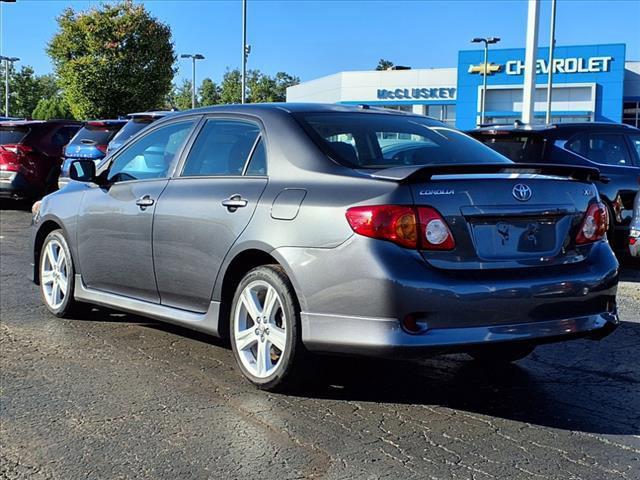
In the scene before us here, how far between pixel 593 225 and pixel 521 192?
618 mm

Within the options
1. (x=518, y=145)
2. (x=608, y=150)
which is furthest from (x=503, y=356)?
(x=608, y=150)

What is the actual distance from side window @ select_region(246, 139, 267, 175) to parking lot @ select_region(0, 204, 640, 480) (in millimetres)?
1226

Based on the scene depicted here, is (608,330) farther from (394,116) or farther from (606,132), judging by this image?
(606,132)

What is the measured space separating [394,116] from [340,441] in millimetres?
2326

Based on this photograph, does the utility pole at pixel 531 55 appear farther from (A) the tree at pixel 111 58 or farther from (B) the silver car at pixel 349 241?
(A) the tree at pixel 111 58

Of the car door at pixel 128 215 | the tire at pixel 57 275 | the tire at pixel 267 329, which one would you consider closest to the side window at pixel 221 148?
the car door at pixel 128 215

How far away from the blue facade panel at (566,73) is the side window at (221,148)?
44.4 metres

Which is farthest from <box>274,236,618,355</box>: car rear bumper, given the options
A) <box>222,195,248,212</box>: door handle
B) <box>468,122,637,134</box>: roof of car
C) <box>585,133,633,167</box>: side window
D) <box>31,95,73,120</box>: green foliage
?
<box>31,95,73,120</box>: green foliage

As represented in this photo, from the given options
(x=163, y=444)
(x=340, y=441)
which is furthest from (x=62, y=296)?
(x=340, y=441)

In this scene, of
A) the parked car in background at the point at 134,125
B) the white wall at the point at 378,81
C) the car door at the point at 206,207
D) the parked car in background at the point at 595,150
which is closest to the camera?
the car door at the point at 206,207

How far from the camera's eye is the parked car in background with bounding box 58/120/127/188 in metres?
13.8

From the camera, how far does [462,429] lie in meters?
3.92

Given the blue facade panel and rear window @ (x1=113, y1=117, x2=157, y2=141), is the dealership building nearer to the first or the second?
the blue facade panel

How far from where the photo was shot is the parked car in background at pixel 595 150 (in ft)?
29.6
